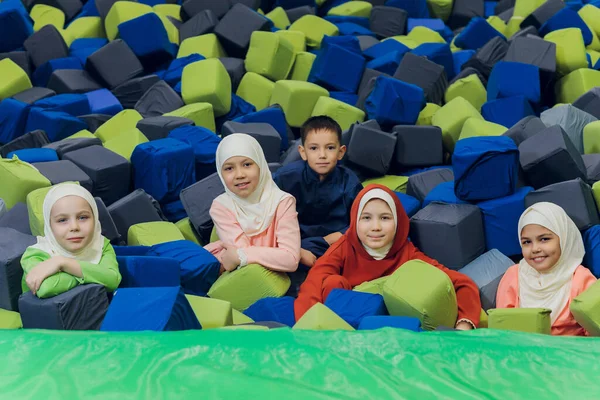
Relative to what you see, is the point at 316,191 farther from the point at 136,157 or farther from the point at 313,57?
the point at 313,57

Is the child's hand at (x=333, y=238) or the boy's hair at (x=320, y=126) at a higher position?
the boy's hair at (x=320, y=126)

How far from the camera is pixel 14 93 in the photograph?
4816 millimetres

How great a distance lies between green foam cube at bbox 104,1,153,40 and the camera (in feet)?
17.5

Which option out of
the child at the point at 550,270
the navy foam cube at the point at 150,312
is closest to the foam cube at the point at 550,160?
the child at the point at 550,270

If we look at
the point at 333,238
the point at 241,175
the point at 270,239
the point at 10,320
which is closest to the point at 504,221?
the point at 333,238

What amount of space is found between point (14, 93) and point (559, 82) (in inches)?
119

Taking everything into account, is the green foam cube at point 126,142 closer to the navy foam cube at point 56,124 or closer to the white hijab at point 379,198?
the navy foam cube at point 56,124

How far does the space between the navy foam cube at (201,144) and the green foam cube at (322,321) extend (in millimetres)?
1533

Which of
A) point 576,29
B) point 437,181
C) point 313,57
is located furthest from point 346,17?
point 437,181

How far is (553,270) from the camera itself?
2891 millimetres

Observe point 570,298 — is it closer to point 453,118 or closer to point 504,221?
point 504,221

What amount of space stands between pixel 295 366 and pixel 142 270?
947 mm

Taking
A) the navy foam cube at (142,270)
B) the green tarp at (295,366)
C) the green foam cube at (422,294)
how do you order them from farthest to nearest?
the navy foam cube at (142,270) → the green foam cube at (422,294) → the green tarp at (295,366)

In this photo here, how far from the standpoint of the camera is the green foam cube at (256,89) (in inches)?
188
